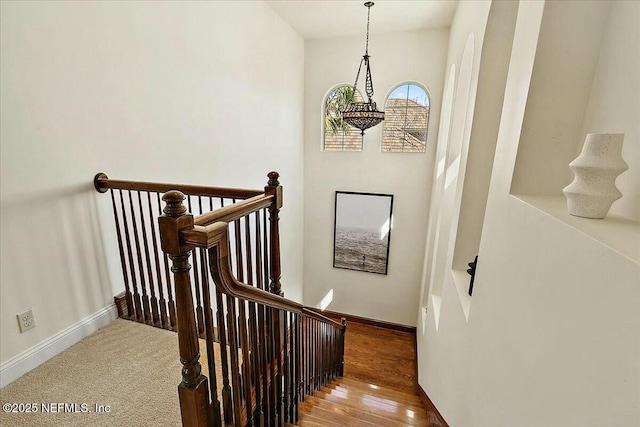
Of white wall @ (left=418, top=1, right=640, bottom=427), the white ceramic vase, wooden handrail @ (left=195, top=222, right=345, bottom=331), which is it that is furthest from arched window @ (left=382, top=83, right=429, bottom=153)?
wooden handrail @ (left=195, top=222, right=345, bottom=331)

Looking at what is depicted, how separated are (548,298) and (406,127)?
14.1ft

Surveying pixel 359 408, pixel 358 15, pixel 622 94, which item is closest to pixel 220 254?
pixel 622 94

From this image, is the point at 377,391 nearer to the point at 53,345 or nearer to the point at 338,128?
the point at 53,345

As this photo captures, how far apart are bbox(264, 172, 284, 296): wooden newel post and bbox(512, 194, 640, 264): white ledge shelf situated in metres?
1.11

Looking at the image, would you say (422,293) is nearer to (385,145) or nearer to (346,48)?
(385,145)

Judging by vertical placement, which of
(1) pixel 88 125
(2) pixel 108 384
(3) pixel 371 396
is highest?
(1) pixel 88 125

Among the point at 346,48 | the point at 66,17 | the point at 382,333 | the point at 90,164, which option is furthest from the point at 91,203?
the point at 382,333

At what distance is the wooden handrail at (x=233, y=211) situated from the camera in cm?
100

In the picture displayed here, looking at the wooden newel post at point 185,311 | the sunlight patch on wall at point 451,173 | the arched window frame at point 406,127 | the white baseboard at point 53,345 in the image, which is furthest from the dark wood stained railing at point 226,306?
the arched window frame at point 406,127

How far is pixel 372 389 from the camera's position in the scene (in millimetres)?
3375

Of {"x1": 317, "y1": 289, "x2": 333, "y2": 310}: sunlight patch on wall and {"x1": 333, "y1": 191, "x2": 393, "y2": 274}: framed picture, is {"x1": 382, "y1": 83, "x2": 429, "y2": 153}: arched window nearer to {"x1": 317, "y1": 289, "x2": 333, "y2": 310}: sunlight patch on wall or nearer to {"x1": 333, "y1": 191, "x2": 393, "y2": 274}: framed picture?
{"x1": 333, "y1": 191, "x2": 393, "y2": 274}: framed picture

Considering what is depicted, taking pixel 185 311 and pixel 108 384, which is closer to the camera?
pixel 185 311

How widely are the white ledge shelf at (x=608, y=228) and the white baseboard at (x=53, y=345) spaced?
8.23 feet

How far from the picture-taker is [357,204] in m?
5.16
